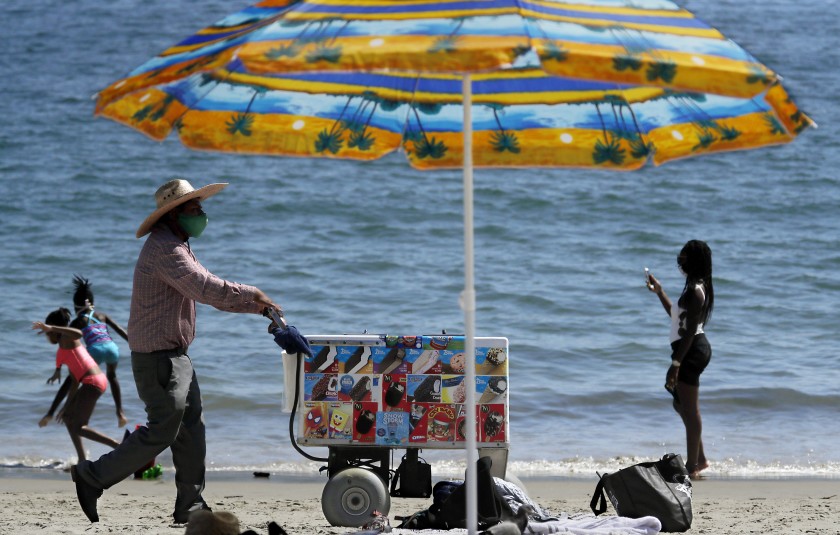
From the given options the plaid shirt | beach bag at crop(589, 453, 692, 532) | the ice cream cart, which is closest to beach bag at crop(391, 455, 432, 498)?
the ice cream cart

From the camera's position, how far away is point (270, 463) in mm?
8781

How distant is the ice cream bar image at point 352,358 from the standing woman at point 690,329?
2.16 meters

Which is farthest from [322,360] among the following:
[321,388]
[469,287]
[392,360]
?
[469,287]

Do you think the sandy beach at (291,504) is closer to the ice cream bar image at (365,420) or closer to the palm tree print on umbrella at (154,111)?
the ice cream bar image at (365,420)

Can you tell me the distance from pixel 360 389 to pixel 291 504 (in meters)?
1.41

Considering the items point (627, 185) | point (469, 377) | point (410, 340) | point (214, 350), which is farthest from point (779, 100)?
point (627, 185)

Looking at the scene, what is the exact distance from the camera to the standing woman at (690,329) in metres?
7.53

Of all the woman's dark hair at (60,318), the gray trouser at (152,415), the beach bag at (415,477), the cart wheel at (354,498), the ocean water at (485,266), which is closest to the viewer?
the gray trouser at (152,415)

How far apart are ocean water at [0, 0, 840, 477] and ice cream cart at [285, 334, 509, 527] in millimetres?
2011

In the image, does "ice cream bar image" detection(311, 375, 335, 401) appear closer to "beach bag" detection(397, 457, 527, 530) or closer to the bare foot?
"beach bag" detection(397, 457, 527, 530)

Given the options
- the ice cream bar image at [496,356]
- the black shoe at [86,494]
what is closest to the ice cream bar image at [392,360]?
the ice cream bar image at [496,356]

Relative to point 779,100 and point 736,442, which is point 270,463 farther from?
point 779,100

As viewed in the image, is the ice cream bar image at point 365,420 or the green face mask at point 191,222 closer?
the green face mask at point 191,222

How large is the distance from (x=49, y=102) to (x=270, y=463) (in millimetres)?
16834
